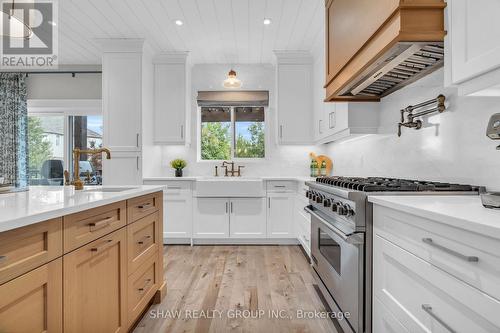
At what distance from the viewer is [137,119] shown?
11.6 ft

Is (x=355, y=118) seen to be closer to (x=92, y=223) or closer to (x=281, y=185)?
(x=281, y=185)

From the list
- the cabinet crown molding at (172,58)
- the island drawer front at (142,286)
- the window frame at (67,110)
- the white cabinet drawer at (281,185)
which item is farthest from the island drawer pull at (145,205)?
the window frame at (67,110)

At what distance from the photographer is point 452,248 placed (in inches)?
33.2

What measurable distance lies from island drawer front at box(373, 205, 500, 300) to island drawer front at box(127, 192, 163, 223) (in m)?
1.43

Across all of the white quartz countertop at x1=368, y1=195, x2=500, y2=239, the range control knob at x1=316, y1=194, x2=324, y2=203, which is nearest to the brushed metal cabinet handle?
the white quartz countertop at x1=368, y1=195, x2=500, y2=239

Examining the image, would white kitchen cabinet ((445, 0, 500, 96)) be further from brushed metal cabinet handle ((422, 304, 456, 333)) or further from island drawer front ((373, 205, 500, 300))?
brushed metal cabinet handle ((422, 304, 456, 333))

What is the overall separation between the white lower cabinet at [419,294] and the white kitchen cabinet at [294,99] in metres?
2.67

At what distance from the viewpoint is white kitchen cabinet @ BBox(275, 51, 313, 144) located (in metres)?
3.90

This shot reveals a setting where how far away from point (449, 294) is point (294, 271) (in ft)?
6.64

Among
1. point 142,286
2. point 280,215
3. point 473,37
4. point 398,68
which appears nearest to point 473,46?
point 473,37

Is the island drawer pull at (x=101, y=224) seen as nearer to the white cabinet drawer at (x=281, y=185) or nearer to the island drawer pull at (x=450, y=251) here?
the island drawer pull at (x=450, y=251)

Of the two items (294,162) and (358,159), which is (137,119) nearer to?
(294,162)

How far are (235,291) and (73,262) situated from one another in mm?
1515

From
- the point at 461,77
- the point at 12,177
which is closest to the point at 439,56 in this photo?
the point at 461,77
